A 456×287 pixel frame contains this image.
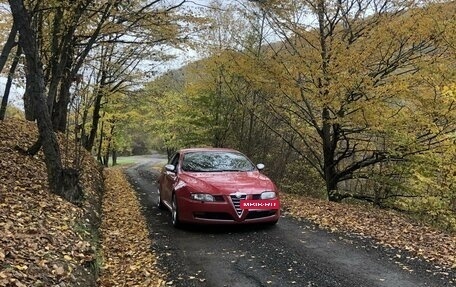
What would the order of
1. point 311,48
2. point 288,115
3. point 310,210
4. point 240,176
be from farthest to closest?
point 288,115
point 311,48
point 310,210
point 240,176

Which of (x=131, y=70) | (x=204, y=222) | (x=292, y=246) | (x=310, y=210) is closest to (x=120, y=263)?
(x=204, y=222)

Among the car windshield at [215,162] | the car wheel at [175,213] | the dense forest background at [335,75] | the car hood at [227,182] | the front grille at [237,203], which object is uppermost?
the dense forest background at [335,75]

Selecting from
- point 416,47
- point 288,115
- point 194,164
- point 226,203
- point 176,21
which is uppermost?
point 176,21

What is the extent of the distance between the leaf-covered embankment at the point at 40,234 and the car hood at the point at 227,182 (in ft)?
6.24

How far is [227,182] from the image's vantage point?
757 centimetres

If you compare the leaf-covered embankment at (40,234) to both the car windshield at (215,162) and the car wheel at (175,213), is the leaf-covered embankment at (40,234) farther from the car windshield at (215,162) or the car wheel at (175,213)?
the car windshield at (215,162)

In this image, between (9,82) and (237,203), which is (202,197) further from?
(9,82)

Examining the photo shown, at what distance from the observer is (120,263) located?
6086 millimetres

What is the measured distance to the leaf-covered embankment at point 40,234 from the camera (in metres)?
→ 4.34

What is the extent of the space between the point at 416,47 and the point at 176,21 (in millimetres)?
6818

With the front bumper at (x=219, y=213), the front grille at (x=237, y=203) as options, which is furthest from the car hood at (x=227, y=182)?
the front bumper at (x=219, y=213)

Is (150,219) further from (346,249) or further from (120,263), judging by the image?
(346,249)

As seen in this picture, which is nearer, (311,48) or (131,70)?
(311,48)

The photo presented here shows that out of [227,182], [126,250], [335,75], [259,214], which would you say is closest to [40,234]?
[126,250]
